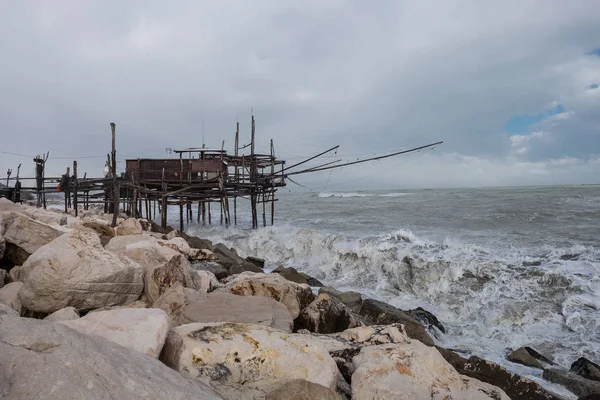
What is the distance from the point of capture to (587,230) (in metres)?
18.8

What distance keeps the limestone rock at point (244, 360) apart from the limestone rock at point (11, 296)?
Result: 2.59 m

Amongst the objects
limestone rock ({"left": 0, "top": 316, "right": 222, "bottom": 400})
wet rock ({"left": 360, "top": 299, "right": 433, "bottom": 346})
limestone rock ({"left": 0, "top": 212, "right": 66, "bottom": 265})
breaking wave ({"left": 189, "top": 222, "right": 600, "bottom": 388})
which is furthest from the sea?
limestone rock ({"left": 0, "top": 212, "right": 66, "bottom": 265})

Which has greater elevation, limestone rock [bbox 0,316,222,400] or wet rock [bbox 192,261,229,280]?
limestone rock [bbox 0,316,222,400]

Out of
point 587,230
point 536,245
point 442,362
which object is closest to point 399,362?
point 442,362

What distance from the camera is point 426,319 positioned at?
8945 mm

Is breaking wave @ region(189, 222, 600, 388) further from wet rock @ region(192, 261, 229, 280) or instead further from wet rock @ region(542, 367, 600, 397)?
wet rock @ region(192, 261, 229, 280)

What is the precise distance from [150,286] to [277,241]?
43.3 ft

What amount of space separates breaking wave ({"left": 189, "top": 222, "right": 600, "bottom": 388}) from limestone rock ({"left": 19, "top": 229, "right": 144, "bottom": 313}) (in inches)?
248

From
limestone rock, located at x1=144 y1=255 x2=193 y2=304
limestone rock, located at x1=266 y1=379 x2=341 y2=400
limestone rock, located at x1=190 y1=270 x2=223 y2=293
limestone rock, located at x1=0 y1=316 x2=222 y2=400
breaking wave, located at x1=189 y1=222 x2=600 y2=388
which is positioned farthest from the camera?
breaking wave, located at x1=189 y1=222 x2=600 y2=388

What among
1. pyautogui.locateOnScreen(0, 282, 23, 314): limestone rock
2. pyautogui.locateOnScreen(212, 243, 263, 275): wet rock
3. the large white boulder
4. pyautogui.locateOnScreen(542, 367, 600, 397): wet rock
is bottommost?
pyautogui.locateOnScreen(542, 367, 600, 397): wet rock

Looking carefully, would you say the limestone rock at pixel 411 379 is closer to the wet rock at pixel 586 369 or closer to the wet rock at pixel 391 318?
the wet rock at pixel 391 318

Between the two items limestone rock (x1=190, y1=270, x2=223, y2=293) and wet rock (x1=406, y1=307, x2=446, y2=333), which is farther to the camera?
wet rock (x1=406, y1=307, x2=446, y2=333)

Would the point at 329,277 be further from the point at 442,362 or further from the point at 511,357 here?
the point at 442,362

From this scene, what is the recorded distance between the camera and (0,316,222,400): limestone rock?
7.12 feet
